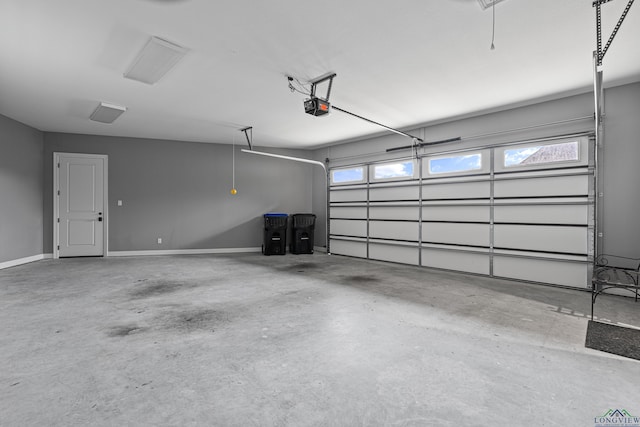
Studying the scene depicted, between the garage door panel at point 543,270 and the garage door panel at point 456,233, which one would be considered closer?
the garage door panel at point 543,270

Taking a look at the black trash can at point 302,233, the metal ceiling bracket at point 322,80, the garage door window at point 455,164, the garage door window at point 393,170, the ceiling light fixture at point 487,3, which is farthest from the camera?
the black trash can at point 302,233

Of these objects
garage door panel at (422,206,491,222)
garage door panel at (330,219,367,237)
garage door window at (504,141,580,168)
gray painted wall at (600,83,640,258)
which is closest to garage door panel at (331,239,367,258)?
garage door panel at (330,219,367,237)

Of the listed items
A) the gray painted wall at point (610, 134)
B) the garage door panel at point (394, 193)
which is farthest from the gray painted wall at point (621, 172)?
the garage door panel at point (394, 193)

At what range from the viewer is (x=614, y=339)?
2715 mm

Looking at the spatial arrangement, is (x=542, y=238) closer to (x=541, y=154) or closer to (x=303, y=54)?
(x=541, y=154)

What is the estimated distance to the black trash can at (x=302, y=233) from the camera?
8.00 meters

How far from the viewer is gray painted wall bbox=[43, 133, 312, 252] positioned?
730cm

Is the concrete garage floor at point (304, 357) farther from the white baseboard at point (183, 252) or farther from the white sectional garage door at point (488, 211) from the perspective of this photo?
the white baseboard at point (183, 252)

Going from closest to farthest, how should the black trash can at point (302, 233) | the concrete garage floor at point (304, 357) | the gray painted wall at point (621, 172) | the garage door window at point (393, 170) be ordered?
the concrete garage floor at point (304, 357), the gray painted wall at point (621, 172), the garage door window at point (393, 170), the black trash can at point (302, 233)

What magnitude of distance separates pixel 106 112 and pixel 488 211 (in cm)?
673

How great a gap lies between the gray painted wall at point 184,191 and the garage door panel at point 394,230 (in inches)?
94.4

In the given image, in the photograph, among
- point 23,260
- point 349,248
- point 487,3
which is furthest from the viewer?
point 349,248

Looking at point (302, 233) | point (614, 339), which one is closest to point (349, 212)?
point (302, 233)

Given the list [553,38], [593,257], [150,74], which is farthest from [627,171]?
[150,74]
